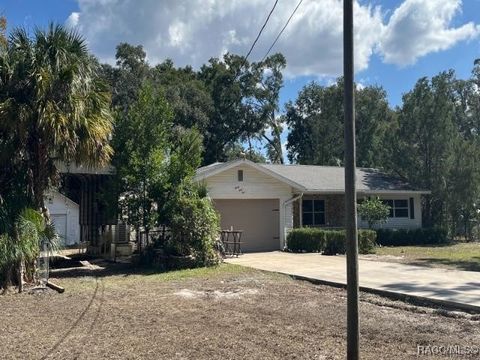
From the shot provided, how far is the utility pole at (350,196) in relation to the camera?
5.75m

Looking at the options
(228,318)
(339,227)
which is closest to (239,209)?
(339,227)

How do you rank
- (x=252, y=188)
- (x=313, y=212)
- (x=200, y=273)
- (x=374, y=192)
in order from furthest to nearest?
1. (x=374, y=192)
2. (x=313, y=212)
3. (x=252, y=188)
4. (x=200, y=273)

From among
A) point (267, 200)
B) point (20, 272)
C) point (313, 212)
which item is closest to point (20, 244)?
point (20, 272)

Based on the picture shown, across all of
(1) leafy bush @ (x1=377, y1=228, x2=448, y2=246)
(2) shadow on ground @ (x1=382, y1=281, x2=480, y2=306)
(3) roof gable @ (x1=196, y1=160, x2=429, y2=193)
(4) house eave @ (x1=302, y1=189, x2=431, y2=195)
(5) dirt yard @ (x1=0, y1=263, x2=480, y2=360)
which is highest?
(3) roof gable @ (x1=196, y1=160, x2=429, y2=193)

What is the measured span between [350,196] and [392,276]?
8619 mm

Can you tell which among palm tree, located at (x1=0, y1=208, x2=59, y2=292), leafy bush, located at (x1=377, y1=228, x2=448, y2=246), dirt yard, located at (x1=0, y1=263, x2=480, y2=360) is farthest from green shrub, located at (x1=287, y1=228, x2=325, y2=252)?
palm tree, located at (x1=0, y1=208, x2=59, y2=292)

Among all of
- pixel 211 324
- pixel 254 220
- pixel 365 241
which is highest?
pixel 254 220

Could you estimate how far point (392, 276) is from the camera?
13688mm

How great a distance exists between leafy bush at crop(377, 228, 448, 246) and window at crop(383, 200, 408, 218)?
2.24 metres

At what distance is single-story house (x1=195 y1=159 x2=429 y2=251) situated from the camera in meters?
22.3

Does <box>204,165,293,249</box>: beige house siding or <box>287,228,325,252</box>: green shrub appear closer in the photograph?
<box>287,228,325,252</box>: green shrub

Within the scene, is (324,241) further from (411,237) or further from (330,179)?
(330,179)

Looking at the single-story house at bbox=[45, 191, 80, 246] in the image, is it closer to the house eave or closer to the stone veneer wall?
the house eave

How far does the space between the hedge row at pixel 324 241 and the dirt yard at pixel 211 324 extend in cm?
812
